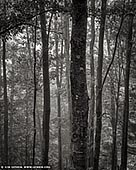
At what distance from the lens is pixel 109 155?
16.8 meters

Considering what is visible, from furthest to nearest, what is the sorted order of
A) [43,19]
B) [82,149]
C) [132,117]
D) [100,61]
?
[132,117] → [100,61] → [43,19] → [82,149]

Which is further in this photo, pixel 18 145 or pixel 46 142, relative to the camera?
pixel 18 145

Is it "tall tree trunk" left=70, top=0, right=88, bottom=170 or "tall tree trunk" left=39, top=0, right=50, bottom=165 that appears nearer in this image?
"tall tree trunk" left=70, top=0, right=88, bottom=170

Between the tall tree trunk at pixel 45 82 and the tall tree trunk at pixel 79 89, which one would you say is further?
the tall tree trunk at pixel 45 82

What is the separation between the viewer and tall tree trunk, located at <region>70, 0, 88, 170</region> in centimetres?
397

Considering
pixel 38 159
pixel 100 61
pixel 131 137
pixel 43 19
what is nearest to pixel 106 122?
pixel 131 137

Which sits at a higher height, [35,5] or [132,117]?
[35,5]

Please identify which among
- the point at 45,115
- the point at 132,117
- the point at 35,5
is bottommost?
the point at 132,117

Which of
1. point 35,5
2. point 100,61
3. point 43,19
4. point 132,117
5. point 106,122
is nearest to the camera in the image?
point 35,5

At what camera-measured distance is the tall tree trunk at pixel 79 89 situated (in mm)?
3971

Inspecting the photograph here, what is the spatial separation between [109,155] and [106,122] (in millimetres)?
3835

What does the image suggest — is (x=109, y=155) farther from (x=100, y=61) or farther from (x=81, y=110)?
(x=81, y=110)

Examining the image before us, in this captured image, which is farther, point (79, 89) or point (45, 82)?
point (45, 82)

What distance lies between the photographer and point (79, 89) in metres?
4.00
